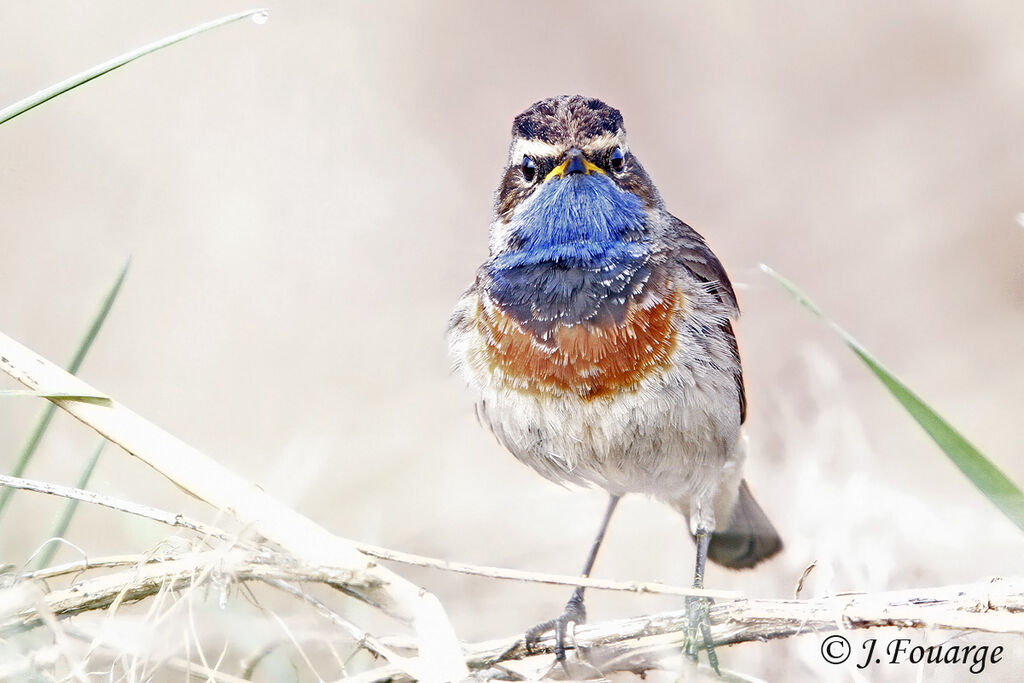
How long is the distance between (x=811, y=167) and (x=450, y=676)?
5362 millimetres

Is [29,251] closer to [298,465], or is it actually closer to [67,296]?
[67,296]

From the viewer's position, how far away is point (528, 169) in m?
4.09

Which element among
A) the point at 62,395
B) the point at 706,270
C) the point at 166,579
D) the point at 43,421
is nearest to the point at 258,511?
the point at 166,579

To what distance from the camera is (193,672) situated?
8.76ft

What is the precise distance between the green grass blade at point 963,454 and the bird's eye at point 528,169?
1696mm

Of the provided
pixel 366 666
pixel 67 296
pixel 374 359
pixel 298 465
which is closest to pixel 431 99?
pixel 374 359

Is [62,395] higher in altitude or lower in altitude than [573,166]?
lower

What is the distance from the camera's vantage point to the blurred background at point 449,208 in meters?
5.68

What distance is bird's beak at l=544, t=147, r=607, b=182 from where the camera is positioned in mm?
3904

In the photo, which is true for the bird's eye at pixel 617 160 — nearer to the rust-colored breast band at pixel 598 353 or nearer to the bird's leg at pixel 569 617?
the rust-colored breast band at pixel 598 353

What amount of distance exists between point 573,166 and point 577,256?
32 cm

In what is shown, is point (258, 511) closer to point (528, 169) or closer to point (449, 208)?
point (528, 169)

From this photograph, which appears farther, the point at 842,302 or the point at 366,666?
the point at 842,302

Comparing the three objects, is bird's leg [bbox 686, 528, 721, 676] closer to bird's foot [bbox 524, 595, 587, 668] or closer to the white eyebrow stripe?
bird's foot [bbox 524, 595, 587, 668]
